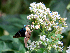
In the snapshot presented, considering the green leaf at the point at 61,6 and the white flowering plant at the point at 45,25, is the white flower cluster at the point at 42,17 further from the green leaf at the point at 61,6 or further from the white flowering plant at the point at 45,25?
the green leaf at the point at 61,6

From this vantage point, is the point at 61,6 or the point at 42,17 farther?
the point at 61,6

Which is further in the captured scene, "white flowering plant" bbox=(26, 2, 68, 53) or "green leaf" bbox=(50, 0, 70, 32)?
"green leaf" bbox=(50, 0, 70, 32)

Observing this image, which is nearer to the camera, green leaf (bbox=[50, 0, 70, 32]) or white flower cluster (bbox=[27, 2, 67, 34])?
white flower cluster (bbox=[27, 2, 67, 34])

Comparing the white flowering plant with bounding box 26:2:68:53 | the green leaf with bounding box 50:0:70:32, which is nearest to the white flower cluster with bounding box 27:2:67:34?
the white flowering plant with bounding box 26:2:68:53

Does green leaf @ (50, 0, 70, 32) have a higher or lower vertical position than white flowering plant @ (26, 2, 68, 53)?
higher

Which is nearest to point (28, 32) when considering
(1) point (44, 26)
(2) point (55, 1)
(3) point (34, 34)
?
(1) point (44, 26)

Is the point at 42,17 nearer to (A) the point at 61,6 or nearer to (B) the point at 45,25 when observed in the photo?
(B) the point at 45,25

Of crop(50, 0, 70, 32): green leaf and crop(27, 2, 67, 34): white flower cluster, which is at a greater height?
crop(50, 0, 70, 32): green leaf

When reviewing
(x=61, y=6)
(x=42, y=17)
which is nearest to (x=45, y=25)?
(x=42, y=17)

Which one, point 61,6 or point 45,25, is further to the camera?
point 61,6

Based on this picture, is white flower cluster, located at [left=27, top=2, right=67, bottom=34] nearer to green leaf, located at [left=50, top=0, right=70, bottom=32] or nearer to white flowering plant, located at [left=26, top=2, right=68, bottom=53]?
white flowering plant, located at [left=26, top=2, right=68, bottom=53]

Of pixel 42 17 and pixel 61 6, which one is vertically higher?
pixel 61 6
